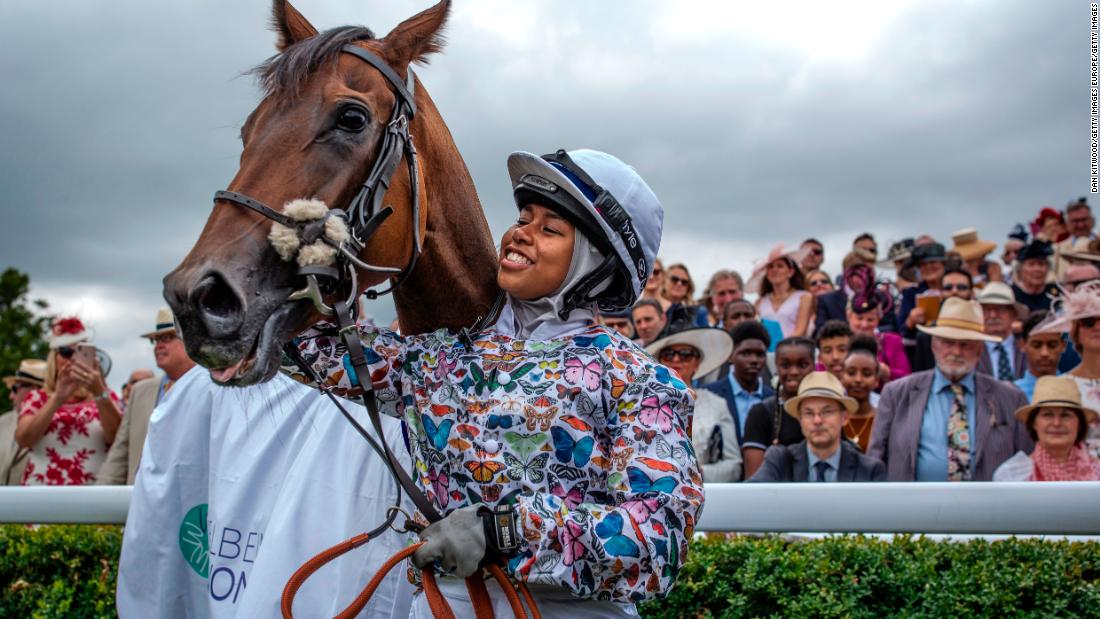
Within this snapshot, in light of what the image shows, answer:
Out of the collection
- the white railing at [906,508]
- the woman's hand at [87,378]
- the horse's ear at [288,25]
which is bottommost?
the white railing at [906,508]

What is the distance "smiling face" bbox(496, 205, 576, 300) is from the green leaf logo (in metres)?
1.47

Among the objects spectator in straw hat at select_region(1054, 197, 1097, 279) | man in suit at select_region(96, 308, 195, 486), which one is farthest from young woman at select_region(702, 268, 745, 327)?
man in suit at select_region(96, 308, 195, 486)

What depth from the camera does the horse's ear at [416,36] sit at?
2266 millimetres

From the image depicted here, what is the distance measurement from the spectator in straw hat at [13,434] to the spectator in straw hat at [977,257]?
24.2 feet

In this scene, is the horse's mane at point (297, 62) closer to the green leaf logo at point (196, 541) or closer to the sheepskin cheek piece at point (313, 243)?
the sheepskin cheek piece at point (313, 243)

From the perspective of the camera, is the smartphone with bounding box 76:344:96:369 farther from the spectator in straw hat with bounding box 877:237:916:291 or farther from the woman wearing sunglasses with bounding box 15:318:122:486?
the spectator in straw hat with bounding box 877:237:916:291

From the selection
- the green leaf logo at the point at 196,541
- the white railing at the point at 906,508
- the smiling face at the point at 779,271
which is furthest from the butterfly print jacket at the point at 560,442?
the smiling face at the point at 779,271

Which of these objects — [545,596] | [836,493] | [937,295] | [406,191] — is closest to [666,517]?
[545,596]

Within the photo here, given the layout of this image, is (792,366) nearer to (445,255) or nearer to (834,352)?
(834,352)

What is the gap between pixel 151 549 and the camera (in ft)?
10.0

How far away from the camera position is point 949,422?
193 inches

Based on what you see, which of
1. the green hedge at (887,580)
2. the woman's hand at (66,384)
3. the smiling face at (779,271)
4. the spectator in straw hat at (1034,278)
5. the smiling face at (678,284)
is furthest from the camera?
the smiling face at (678,284)

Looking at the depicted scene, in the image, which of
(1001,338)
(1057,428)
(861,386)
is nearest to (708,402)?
(861,386)

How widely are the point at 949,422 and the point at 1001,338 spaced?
1.79 metres
